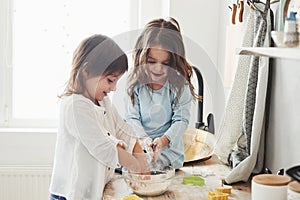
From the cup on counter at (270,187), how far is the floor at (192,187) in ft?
0.82

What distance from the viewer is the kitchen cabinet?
4.74 feet

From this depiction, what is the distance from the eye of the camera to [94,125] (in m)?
1.62

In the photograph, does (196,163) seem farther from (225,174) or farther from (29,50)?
(29,50)

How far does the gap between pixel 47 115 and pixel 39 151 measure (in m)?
0.25

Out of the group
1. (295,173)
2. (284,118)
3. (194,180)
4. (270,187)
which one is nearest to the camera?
(295,173)

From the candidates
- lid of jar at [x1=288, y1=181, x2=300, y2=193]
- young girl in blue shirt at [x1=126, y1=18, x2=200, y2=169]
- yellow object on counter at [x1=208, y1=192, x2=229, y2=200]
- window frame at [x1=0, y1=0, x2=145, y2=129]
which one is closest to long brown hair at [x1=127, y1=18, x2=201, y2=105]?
young girl in blue shirt at [x1=126, y1=18, x2=200, y2=169]

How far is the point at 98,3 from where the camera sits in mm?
2809

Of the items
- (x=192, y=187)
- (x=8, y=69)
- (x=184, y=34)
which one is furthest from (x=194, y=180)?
(x=8, y=69)

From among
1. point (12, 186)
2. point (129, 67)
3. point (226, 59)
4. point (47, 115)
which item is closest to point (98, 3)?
point (47, 115)

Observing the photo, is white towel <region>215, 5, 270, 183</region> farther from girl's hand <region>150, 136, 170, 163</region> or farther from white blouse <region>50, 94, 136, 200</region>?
white blouse <region>50, 94, 136, 200</region>

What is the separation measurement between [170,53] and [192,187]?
406mm

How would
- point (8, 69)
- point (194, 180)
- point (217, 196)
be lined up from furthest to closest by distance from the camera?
point (8, 69), point (194, 180), point (217, 196)

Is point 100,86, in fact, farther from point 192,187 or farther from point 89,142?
point 192,187

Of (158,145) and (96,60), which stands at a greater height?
(96,60)
